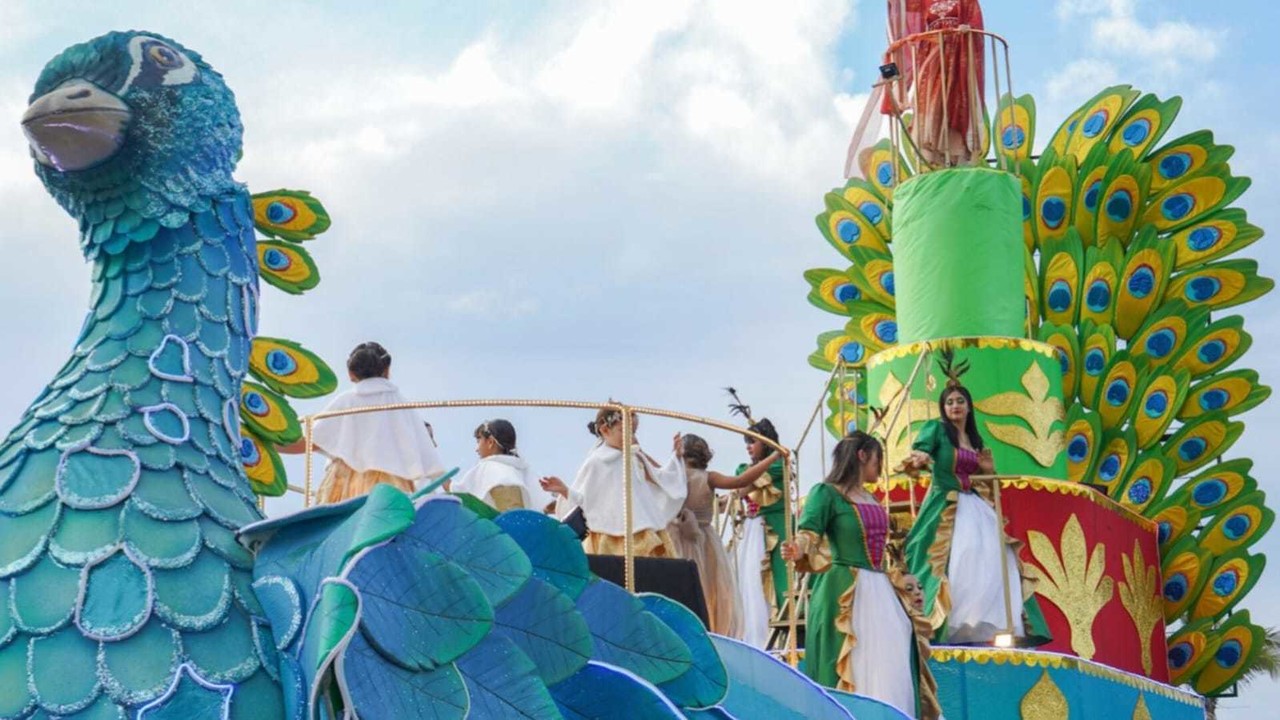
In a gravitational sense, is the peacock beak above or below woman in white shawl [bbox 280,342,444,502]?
above

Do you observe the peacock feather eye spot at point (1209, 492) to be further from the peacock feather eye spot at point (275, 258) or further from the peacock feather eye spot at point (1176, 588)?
the peacock feather eye spot at point (275, 258)

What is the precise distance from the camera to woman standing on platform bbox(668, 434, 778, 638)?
7.55 metres

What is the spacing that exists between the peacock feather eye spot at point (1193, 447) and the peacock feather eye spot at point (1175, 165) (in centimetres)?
184

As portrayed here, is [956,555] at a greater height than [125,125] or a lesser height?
lesser

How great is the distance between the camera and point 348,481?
723 centimetres

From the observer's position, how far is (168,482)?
4.16 metres

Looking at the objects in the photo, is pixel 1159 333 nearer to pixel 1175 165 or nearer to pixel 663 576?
pixel 1175 165

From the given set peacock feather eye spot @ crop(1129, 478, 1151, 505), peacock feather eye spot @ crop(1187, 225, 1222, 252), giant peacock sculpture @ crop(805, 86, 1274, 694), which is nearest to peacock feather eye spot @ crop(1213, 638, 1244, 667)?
giant peacock sculpture @ crop(805, 86, 1274, 694)

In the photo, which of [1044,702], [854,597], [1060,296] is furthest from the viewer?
[1060,296]

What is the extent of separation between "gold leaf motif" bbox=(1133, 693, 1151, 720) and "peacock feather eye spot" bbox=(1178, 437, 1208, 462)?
A: 2.42 meters

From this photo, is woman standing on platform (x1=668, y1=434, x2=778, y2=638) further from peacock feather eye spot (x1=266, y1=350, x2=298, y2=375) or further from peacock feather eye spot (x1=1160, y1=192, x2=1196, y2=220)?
peacock feather eye spot (x1=1160, y1=192, x2=1196, y2=220)

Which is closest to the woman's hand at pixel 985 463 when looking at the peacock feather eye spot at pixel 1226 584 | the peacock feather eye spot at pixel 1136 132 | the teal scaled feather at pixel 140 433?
the peacock feather eye spot at pixel 1226 584

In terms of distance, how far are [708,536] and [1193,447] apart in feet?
21.4

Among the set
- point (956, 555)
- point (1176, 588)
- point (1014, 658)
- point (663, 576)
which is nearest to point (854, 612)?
point (663, 576)
